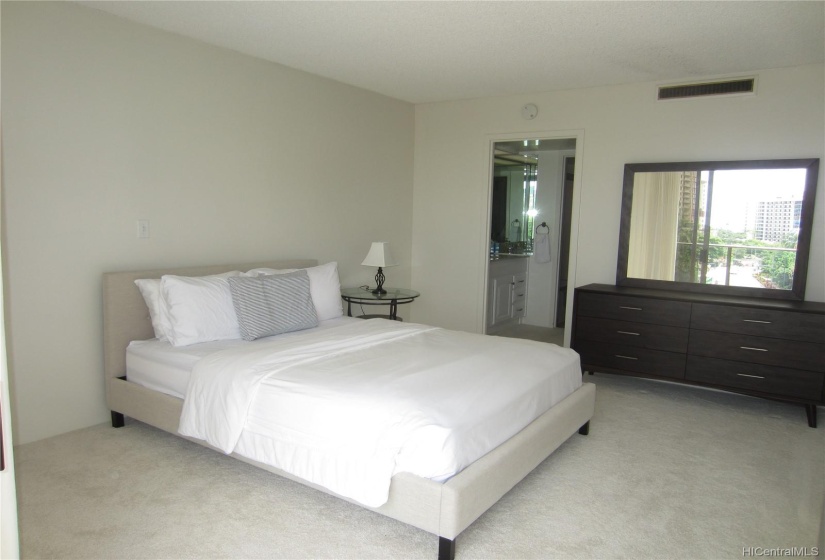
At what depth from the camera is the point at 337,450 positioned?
2434 millimetres

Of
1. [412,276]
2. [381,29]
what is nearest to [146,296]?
[381,29]

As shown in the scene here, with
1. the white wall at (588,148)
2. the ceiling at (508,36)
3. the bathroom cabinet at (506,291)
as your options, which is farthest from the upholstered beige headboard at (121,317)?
the bathroom cabinet at (506,291)

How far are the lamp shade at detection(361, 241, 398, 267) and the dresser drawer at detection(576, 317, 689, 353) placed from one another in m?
1.66

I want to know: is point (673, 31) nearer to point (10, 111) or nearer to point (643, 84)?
point (643, 84)

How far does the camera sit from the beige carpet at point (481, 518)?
2.39 m

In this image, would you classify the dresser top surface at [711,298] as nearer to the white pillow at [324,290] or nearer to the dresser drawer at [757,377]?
the dresser drawer at [757,377]

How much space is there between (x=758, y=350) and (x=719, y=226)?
3.43ft

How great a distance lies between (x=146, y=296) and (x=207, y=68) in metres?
1.60

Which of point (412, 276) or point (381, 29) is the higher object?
point (381, 29)

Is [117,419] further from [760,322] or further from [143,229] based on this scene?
[760,322]

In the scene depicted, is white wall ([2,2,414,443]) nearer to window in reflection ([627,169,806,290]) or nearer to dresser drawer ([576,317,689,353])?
dresser drawer ([576,317,689,353])

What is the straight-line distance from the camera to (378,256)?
199 inches

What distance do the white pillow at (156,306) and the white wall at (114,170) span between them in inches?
9.4

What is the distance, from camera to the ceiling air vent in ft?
14.3
